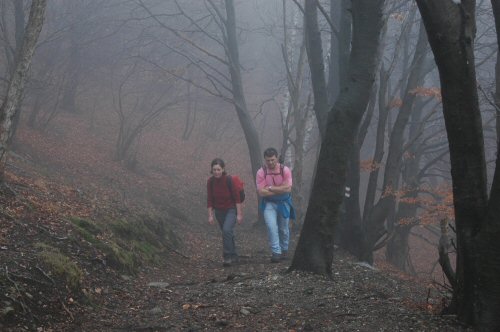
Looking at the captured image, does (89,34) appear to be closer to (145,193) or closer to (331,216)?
(145,193)

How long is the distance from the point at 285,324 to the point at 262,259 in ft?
16.5

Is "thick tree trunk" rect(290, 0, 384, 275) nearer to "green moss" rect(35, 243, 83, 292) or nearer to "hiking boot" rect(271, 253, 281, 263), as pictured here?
"hiking boot" rect(271, 253, 281, 263)

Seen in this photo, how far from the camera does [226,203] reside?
9.48 m

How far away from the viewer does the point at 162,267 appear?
28.7ft

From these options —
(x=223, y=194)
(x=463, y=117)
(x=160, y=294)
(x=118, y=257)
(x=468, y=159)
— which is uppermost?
(x=463, y=117)

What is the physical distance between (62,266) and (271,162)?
429 centimetres

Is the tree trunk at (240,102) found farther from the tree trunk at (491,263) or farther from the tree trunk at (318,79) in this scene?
the tree trunk at (491,263)

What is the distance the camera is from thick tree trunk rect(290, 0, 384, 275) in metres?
6.90

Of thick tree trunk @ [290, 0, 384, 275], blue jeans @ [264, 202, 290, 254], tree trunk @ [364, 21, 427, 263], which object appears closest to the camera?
thick tree trunk @ [290, 0, 384, 275]

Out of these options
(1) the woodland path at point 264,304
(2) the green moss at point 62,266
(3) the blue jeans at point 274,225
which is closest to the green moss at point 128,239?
(1) the woodland path at point 264,304

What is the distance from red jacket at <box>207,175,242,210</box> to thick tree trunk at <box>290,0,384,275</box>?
2.55 metres

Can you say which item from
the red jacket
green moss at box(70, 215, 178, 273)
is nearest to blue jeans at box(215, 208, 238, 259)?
the red jacket

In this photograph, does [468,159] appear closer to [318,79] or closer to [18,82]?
[18,82]

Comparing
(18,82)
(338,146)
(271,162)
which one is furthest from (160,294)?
(18,82)
